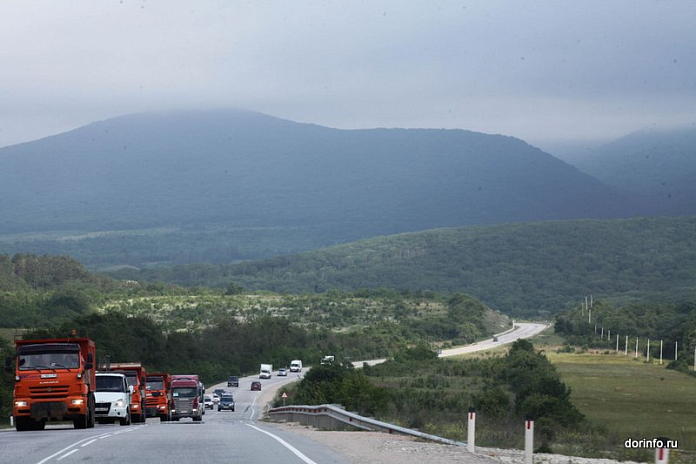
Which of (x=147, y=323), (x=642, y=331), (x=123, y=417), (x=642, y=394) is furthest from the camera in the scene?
(x=642, y=331)

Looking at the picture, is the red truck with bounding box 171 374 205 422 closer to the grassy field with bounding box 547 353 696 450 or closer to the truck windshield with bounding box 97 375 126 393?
the truck windshield with bounding box 97 375 126 393

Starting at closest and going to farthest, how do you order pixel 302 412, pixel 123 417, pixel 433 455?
1. pixel 433 455
2. pixel 123 417
3. pixel 302 412

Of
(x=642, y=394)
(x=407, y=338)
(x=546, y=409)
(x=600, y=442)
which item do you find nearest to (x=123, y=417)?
(x=600, y=442)

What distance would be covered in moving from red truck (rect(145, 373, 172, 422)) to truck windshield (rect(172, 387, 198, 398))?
2.78 meters

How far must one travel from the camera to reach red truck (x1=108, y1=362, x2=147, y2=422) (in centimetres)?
4878

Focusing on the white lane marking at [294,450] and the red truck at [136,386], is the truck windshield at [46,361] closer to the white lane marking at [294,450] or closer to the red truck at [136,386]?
the white lane marking at [294,450]

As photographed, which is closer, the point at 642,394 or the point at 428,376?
the point at 642,394

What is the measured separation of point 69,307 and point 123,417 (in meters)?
156

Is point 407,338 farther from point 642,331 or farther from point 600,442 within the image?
point 600,442

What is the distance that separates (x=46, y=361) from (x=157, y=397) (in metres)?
23.0

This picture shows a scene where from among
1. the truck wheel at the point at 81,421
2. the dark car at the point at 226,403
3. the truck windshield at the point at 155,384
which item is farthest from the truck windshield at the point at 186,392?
the dark car at the point at 226,403

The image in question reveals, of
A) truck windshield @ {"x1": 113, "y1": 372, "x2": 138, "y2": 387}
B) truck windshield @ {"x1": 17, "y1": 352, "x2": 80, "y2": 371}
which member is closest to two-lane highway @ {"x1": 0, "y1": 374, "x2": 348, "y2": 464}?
truck windshield @ {"x1": 17, "y1": 352, "x2": 80, "y2": 371}

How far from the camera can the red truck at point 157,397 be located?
58562mm

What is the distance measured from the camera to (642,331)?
623 ft
